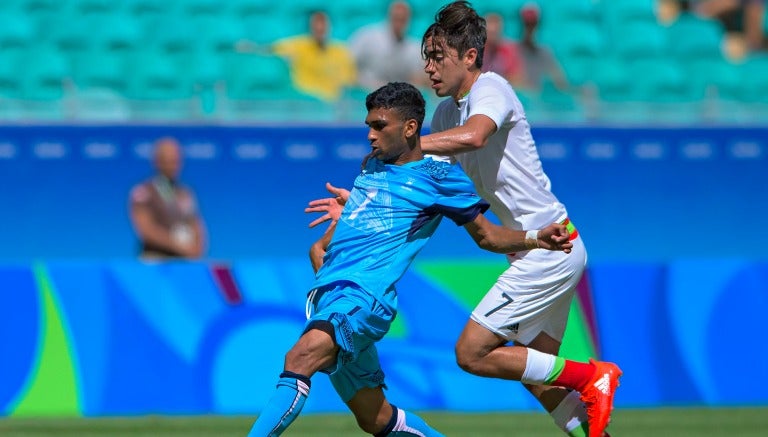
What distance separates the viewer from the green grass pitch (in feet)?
32.4

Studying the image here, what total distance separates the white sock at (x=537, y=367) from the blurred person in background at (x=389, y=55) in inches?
300

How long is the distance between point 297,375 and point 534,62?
9.56 m

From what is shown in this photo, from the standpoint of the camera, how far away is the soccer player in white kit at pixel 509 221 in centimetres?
741

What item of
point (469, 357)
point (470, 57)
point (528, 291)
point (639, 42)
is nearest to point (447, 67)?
point (470, 57)

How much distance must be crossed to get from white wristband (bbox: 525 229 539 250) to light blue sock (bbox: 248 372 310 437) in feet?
4.18

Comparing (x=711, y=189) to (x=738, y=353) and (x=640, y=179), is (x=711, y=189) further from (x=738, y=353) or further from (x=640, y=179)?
(x=738, y=353)

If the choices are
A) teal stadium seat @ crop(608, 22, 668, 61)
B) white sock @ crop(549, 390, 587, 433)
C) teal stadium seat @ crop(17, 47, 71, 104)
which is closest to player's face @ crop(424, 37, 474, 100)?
white sock @ crop(549, 390, 587, 433)

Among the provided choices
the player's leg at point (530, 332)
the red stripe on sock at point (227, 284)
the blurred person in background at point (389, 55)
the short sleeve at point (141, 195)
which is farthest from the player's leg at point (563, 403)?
the blurred person in background at point (389, 55)

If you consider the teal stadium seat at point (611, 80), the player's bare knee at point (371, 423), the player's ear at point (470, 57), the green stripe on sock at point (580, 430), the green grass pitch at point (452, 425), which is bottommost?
the green grass pitch at point (452, 425)

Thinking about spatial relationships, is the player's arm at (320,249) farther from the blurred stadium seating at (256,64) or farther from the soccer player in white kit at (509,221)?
the blurred stadium seating at (256,64)

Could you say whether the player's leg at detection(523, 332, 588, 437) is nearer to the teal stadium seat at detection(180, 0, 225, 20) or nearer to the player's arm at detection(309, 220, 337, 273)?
the player's arm at detection(309, 220, 337, 273)

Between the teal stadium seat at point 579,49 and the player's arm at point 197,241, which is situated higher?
the teal stadium seat at point 579,49

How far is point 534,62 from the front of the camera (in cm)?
1550

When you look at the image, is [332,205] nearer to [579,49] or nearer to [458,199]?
[458,199]
